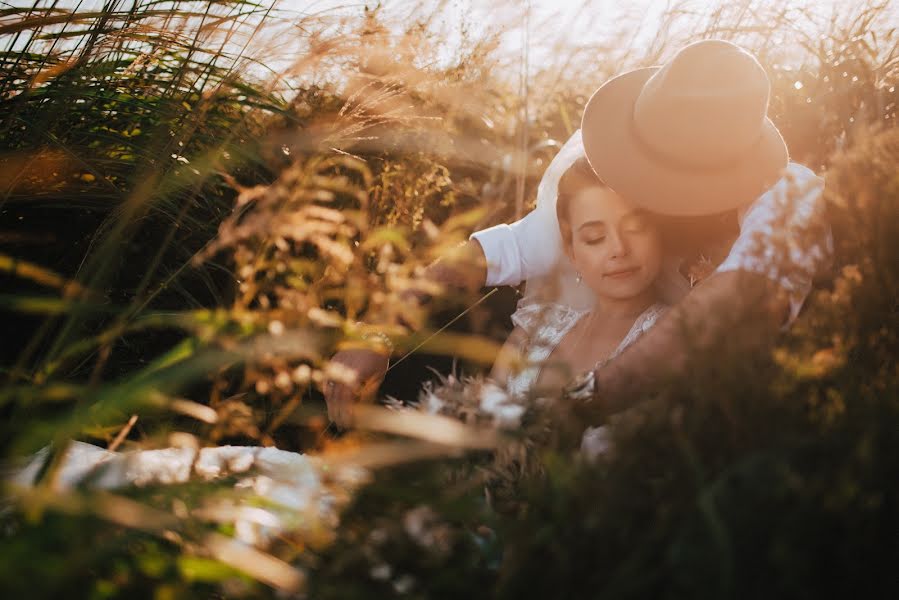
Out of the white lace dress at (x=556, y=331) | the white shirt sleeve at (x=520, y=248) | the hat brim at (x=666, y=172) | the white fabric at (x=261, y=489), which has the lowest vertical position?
the white lace dress at (x=556, y=331)

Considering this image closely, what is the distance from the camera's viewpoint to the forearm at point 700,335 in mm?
922

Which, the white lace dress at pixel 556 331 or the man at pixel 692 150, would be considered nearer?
the man at pixel 692 150

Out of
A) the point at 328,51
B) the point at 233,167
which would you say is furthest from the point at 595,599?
the point at 233,167

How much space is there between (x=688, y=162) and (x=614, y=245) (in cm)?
34

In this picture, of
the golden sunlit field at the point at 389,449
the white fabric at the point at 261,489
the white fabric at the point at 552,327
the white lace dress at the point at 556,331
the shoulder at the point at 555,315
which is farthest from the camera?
the shoulder at the point at 555,315

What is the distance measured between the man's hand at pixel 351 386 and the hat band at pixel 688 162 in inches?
43.0

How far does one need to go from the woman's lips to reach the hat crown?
38 centimetres

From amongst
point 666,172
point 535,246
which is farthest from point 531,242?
point 666,172

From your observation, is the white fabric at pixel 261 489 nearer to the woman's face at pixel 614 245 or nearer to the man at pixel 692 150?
the man at pixel 692 150

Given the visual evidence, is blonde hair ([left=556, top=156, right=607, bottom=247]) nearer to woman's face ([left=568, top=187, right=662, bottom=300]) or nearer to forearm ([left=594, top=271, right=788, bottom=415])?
woman's face ([left=568, top=187, right=662, bottom=300])

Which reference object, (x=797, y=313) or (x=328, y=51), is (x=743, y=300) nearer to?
(x=797, y=313)

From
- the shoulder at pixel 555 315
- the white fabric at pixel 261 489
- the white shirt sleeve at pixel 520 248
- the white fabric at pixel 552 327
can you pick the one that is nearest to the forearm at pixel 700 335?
the white fabric at pixel 261 489

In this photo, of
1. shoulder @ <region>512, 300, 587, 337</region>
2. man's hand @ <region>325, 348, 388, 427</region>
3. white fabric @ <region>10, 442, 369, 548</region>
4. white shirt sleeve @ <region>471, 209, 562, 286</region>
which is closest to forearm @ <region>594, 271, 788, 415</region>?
white fabric @ <region>10, 442, 369, 548</region>

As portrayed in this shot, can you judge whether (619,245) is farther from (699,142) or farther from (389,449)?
(389,449)
